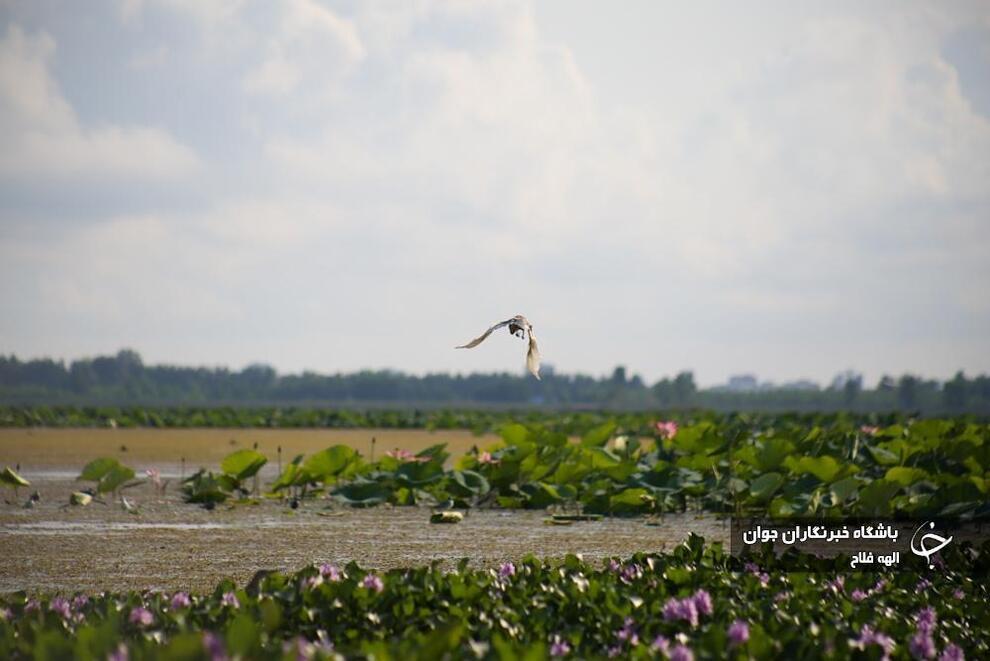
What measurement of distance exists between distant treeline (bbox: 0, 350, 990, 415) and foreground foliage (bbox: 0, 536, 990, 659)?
76.3 metres

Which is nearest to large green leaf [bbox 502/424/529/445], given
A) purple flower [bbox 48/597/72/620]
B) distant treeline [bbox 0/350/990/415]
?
purple flower [bbox 48/597/72/620]

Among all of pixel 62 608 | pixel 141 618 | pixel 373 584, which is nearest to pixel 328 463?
pixel 373 584

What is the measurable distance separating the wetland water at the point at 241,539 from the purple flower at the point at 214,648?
3267mm

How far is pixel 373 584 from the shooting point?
5.17 metres

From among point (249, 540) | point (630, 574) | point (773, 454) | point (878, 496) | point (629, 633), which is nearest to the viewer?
point (629, 633)

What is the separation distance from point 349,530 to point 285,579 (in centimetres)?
435

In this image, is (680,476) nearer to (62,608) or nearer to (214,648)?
(62,608)

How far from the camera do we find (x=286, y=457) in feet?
71.6

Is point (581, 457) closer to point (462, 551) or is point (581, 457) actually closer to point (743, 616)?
point (462, 551)

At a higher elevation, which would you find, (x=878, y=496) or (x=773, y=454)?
(x=773, y=454)

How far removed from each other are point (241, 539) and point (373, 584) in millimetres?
4164

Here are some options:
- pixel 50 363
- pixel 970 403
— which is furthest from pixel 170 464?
pixel 970 403

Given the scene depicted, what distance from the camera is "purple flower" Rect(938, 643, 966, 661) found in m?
4.64

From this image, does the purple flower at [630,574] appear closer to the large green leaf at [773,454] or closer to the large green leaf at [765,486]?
the large green leaf at [765,486]
